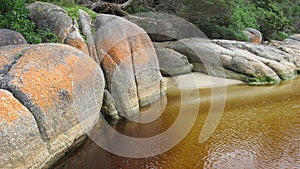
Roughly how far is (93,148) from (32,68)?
2.87 meters

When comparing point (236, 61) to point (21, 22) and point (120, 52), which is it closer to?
point (120, 52)

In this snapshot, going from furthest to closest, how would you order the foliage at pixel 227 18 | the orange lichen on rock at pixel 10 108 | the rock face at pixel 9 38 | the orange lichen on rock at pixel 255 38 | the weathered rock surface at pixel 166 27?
the orange lichen on rock at pixel 255 38, the weathered rock surface at pixel 166 27, the foliage at pixel 227 18, the rock face at pixel 9 38, the orange lichen on rock at pixel 10 108

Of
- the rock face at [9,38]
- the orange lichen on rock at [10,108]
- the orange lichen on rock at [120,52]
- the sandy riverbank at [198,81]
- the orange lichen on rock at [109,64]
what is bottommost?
the sandy riverbank at [198,81]

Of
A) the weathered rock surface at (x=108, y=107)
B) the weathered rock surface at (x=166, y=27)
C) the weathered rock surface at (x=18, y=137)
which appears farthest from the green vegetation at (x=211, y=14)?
the weathered rock surface at (x=18, y=137)

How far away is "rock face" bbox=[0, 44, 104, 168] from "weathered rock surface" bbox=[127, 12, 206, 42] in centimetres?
1032

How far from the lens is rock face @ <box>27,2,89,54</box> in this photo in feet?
33.0

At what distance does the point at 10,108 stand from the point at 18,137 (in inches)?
25.7

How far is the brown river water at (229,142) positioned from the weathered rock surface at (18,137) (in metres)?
1.06

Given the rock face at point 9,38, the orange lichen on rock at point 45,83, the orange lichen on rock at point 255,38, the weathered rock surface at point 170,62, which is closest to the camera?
the orange lichen on rock at point 45,83

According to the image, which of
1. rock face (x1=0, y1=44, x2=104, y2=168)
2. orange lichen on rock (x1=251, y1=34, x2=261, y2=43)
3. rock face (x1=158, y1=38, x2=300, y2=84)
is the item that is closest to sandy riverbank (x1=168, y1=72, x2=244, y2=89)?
rock face (x1=158, y1=38, x2=300, y2=84)

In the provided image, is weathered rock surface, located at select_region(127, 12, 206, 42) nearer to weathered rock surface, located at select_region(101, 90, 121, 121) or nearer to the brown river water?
the brown river water

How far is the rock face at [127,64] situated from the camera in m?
10.3

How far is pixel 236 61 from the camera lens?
16391mm

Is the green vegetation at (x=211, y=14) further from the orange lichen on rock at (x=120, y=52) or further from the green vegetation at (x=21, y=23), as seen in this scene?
the orange lichen on rock at (x=120, y=52)
